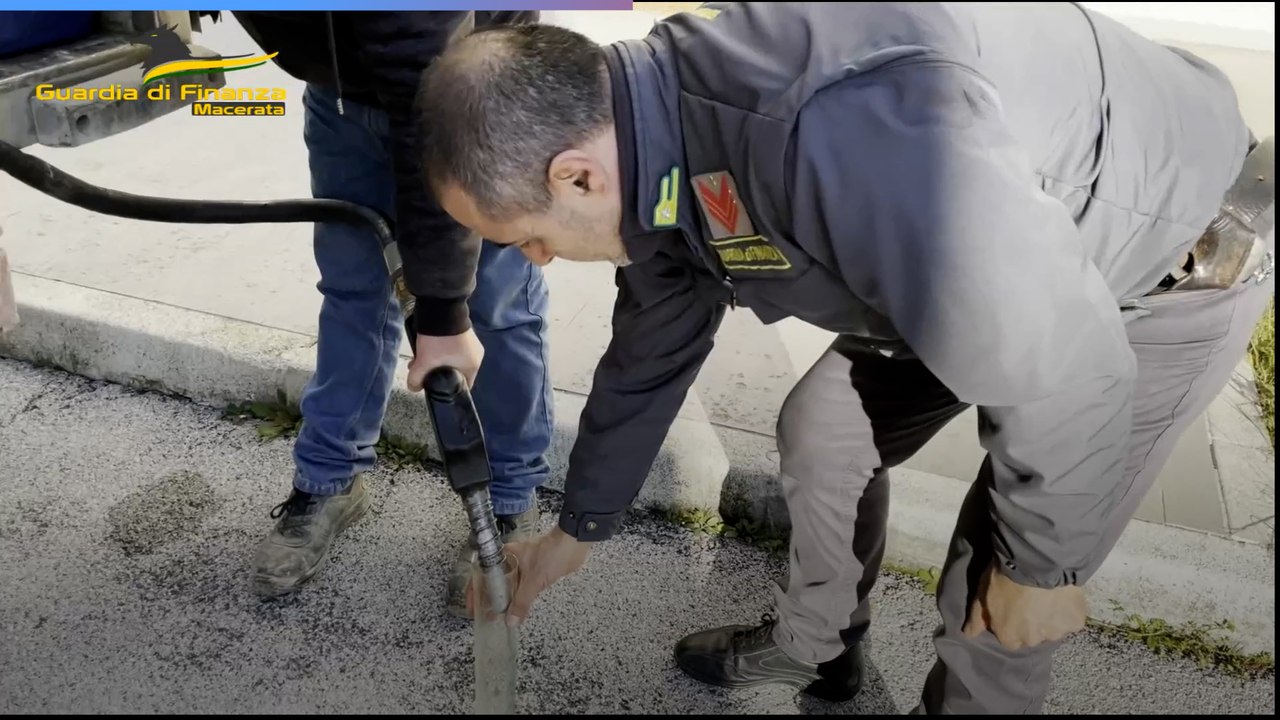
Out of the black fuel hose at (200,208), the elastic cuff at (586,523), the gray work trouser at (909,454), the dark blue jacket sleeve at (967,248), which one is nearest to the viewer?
the dark blue jacket sleeve at (967,248)

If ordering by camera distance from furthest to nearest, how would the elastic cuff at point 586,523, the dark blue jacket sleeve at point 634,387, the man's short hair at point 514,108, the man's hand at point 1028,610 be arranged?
the elastic cuff at point 586,523 → the dark blue jacket sleeve at point 634,387 → the man's hand at point 1028,610 → the man's short hair at point 514,108

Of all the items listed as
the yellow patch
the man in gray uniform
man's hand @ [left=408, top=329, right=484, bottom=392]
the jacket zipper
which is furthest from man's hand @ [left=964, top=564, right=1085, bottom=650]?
the jacket zipper

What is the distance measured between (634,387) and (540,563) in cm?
34

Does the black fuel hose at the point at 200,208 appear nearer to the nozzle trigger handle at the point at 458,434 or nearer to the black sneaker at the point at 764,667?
the nozzle trigger handle at the point at 458,434

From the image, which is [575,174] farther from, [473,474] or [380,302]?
[380,302]

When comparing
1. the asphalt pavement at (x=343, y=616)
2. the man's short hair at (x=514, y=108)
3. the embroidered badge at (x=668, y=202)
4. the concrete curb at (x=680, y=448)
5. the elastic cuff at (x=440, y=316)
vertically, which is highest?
the man's short hair at (x=514, y=108)

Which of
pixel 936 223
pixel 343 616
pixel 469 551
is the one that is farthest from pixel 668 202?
pixel 343 616

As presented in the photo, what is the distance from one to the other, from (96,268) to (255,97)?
4.64 feet

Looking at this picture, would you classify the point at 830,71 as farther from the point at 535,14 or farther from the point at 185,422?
the point at 185,422

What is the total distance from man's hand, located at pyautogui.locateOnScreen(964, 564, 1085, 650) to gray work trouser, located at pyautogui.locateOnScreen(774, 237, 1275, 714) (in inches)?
4.7

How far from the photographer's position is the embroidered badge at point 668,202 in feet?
4.02

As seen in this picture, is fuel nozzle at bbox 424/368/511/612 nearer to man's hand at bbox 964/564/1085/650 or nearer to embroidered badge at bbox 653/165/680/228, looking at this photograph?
embroidered badge at bbox 653/165/680/228

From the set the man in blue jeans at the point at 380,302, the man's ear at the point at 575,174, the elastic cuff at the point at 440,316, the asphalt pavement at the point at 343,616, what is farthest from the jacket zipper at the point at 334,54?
the asphalt pavement at the point at 343,616

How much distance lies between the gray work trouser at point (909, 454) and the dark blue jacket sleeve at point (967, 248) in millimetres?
349
